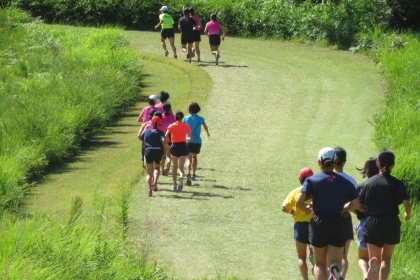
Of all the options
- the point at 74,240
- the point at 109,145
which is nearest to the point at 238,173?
the point at 109,145

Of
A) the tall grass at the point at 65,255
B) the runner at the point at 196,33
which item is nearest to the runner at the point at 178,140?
the tall grass at the point at 65,255

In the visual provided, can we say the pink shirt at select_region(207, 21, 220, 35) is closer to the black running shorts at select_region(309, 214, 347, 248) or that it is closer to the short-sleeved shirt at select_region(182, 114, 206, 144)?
the short-sleeved shirt at select_region(182, 114, 206, 144)

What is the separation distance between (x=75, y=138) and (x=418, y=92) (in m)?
8.14

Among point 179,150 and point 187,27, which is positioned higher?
point 187,27

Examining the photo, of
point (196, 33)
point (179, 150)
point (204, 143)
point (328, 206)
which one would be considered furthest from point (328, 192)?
point (196, 33)

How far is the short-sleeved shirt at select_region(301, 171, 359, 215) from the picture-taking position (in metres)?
10.5

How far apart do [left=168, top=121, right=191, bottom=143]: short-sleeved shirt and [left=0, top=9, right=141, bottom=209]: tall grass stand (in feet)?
9.00

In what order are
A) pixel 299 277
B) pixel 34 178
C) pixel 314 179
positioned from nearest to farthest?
pixel 314 179, pixel 299 277, pixel 34 178

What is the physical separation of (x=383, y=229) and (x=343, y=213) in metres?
0.73

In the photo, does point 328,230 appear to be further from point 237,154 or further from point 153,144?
point 237,154

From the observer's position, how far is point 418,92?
22.9 metres

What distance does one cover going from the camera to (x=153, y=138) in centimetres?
1597

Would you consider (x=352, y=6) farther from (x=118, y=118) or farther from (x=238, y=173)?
(x=238, y=173)

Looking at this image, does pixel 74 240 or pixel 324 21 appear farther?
pixel 324 21
